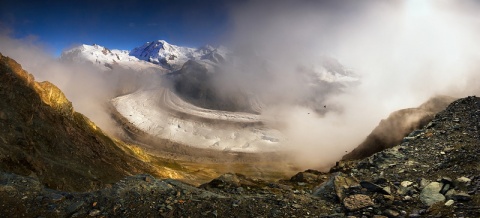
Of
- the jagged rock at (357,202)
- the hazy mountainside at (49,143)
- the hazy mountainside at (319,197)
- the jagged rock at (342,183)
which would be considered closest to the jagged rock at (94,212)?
the hazy mountainside at (319,197)

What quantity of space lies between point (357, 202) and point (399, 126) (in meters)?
81.0

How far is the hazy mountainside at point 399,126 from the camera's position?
7750 cm

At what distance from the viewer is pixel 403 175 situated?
17.8 meters

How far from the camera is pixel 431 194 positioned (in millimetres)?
13891

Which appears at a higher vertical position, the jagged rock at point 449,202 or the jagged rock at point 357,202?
the jagged rock at point 449,202

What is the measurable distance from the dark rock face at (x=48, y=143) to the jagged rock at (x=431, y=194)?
177 feet

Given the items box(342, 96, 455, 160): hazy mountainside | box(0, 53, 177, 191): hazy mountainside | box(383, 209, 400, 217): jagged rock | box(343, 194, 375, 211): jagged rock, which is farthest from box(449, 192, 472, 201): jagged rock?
box(342, 96, 455, 160): hazy mountainside

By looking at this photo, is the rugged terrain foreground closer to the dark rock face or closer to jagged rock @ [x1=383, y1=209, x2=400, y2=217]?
jagged rock @ [x1=383, y1=209, x2=400, y2=217]

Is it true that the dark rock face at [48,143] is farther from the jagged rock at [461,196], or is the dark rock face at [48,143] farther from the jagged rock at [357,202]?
the jagged rock at [461,196]

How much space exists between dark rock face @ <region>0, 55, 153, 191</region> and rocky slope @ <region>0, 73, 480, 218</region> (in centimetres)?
3983

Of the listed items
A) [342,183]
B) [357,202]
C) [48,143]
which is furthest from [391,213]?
[48,143]

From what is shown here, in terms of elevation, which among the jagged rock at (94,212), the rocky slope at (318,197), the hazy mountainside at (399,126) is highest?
the hazy mountainside at (399,126)

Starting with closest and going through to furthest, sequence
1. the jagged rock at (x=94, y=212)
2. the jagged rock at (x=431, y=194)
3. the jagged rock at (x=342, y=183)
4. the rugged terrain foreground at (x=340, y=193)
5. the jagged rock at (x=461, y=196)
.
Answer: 1. the jagged rock at (x=461, y=196)
2. the jagged rock at (x=431, y=194)
3. the rugged terrain foreground at (x=340, y=193)
4. the jagged rock at (x=94, y=212)
5. the jagged rock at (x=342, y=183)

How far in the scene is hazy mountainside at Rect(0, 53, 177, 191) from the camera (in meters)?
60.1
